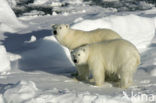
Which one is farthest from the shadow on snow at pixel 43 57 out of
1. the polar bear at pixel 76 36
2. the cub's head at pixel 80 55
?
the cub's head at pixel 80 55

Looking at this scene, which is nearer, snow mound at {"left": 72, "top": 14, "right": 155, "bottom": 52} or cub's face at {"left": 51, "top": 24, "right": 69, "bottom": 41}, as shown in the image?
cub's face at {"left": 51, "top": 24, "right": 69, "bottom": 41}

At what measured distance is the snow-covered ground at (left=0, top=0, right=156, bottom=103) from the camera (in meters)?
3.44

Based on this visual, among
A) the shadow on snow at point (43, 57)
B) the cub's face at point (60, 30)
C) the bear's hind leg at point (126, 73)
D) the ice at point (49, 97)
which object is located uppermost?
the cub's face at point (60, 30)

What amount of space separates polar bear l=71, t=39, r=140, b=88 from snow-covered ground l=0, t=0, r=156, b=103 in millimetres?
173

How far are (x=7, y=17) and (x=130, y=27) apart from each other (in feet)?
17.0

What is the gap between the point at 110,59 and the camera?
A: 4.58 meters

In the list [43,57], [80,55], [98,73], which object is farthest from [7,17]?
[98,73]

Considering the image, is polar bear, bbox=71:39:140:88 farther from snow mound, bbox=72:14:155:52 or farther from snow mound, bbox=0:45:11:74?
snow mound, bbox=72:14:155:52

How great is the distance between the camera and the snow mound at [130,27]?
292 inches

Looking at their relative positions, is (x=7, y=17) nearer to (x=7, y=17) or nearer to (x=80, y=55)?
(x=7, y=17)

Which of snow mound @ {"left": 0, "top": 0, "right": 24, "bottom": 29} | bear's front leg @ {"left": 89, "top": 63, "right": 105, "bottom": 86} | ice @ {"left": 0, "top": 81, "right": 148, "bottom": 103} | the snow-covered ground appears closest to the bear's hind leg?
the snow-covered ground

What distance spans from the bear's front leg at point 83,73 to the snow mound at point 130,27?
225 centimetres

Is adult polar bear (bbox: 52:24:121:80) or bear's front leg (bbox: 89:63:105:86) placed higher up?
adult polar bear (bbox: 52:24:121:80)

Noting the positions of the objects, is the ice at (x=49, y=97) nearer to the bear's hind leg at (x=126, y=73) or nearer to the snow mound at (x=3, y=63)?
the bear's hind leg at (x=126, y=73)
